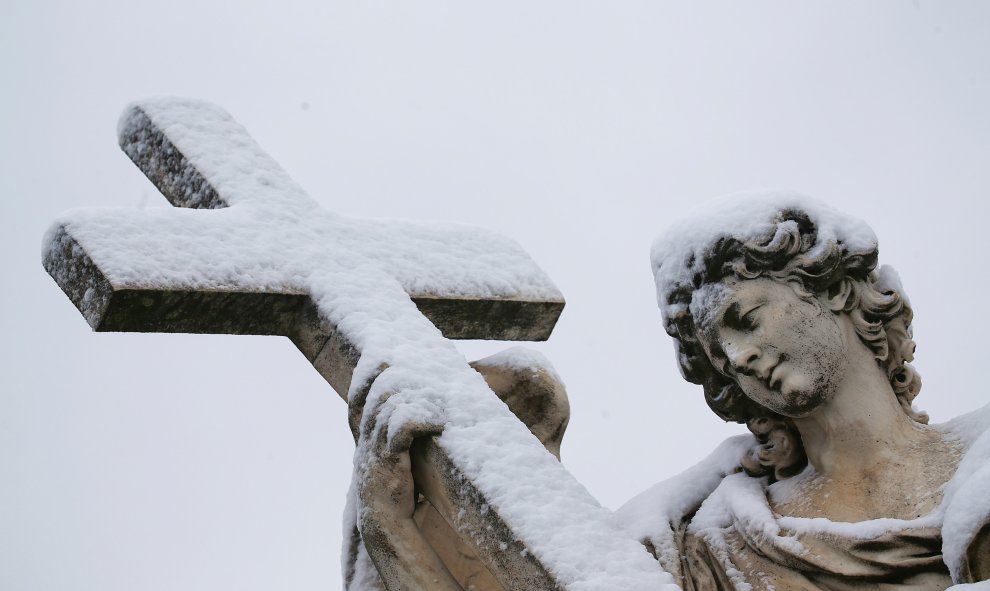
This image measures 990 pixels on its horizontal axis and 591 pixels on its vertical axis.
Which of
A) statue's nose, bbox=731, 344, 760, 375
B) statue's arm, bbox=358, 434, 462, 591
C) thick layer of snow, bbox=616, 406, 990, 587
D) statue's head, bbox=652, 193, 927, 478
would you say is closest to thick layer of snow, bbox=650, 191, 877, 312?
statue's head, bbox=652, 193, 927, 478

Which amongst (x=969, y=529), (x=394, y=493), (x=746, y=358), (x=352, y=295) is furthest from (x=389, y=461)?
(x=969, y=529)

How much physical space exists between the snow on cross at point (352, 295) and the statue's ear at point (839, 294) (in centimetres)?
82

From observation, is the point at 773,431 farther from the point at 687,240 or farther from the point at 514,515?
the point at 514,515

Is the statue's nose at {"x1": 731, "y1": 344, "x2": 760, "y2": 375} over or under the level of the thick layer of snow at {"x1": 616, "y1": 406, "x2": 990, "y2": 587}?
over

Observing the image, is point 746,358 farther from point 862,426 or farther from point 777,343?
point 862,426

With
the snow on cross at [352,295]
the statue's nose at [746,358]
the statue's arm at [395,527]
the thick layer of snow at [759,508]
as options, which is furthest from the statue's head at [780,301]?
the statue's arm at [395,527]

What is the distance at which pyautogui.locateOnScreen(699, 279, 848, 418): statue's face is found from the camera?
4383mm

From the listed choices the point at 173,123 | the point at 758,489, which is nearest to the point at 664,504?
the point at 758,489

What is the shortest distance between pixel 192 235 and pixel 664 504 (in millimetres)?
1452

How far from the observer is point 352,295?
485cm

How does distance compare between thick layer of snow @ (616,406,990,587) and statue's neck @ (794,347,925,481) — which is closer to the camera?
thick layer of snow @ (616,406,990,587)

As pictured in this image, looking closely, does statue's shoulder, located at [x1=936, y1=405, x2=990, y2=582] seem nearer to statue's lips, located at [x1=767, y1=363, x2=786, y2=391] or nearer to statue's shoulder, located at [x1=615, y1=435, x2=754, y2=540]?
statue's lips, located at [x1=767, y1=363, x2=786, y2=391]

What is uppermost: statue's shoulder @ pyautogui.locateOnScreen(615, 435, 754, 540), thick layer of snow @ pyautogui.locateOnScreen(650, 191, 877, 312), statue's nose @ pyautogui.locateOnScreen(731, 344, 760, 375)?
thick layer of snow @ pyautogui.locateOnScreen(650, 191, 877, 312)

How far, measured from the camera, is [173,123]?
550cm
